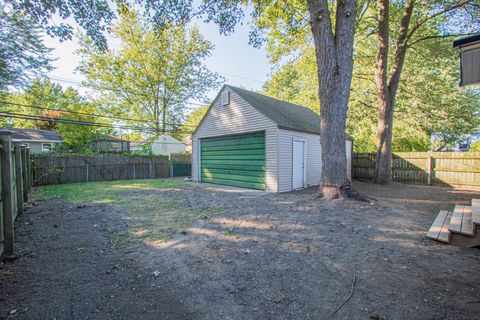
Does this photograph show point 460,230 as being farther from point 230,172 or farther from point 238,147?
point 230,172

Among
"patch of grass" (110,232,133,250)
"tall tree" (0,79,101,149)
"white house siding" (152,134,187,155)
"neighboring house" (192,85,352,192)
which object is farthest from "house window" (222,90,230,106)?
"white house siding" (152,134,187,155)

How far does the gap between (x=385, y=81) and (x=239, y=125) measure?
6936 millimetres

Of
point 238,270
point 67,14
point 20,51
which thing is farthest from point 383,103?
point 20,51

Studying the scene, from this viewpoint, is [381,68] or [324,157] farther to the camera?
[381,68]

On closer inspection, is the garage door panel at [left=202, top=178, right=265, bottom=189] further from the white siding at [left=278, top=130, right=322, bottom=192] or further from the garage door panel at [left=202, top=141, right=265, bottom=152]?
the garage door panel at [left=202, top=141, right=265, bottom=152]

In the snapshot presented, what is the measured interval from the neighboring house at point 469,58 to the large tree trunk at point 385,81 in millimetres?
7248

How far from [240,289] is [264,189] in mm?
6796

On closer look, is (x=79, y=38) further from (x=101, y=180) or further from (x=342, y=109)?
(x=342, y=109)

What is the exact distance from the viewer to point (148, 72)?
22922 mm

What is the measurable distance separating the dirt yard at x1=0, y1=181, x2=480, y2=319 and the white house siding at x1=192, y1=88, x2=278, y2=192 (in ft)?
13.7

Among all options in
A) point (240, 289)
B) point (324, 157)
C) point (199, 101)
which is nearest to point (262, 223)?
point (240, 289)

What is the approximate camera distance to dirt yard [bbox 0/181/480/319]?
1877mm

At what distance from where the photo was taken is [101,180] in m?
13.2

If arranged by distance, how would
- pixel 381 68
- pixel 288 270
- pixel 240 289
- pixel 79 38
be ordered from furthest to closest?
pixel 79 38, pixel 381 68, pixel 288 270, pixel 240 289
